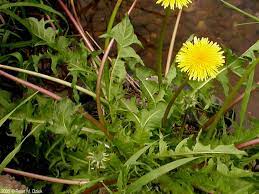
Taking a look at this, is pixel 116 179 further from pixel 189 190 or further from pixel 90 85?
pixel 90 85

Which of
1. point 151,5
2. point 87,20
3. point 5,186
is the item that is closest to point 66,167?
point 5,186

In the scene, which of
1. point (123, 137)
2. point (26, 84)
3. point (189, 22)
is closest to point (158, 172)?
point (123, 137)

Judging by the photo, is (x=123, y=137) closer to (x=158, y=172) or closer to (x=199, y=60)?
(x=158, y=172)

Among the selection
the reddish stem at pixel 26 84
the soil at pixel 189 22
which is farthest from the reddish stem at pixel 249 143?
the soil at pixel 189 22

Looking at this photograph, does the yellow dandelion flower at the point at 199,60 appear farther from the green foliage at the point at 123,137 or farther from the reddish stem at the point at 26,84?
the reddish stem at the point at 26,84

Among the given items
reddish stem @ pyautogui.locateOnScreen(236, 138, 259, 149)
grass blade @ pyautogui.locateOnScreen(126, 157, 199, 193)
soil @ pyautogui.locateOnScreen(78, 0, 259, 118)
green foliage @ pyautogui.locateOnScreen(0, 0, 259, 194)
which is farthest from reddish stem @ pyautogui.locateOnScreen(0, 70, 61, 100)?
soil @ pyautogui.locateOnScreen(78, 0, 259, 118)
